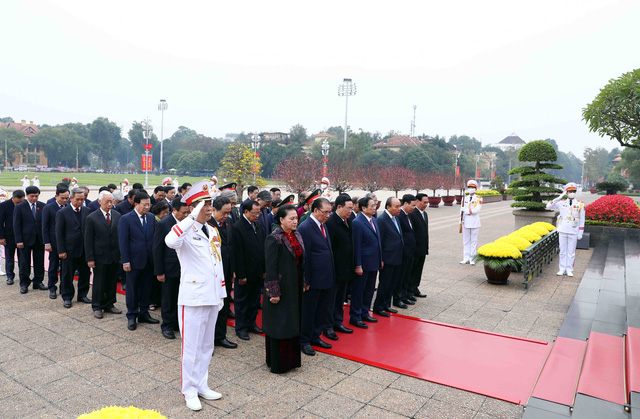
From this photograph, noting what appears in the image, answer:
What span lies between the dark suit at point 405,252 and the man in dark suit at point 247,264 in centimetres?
220

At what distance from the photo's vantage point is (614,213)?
13.1m

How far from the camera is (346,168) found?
1190 inches

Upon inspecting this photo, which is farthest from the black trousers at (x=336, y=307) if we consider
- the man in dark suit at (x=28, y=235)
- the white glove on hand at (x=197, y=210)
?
the man in dark suit at (x=28, y=235)

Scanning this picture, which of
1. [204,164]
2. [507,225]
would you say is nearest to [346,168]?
[507,225]

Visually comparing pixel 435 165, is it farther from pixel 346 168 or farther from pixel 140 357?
pixel 140 357

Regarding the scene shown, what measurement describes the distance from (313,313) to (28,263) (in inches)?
201

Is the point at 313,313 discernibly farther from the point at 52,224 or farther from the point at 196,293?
the point at 52,224

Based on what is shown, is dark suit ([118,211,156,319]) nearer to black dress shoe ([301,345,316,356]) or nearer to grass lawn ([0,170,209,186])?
black dress shoe ([301,345,316,356])

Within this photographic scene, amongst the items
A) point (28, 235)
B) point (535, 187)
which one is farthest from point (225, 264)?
point (535, 187)

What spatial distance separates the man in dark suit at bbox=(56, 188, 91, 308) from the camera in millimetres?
6004

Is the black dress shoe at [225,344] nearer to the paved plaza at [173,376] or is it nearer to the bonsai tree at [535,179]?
the paved plaza at [173,376]

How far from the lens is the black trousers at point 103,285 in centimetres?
561

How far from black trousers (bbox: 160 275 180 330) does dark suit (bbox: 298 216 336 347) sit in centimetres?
155

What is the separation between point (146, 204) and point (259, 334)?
83.8 inches
